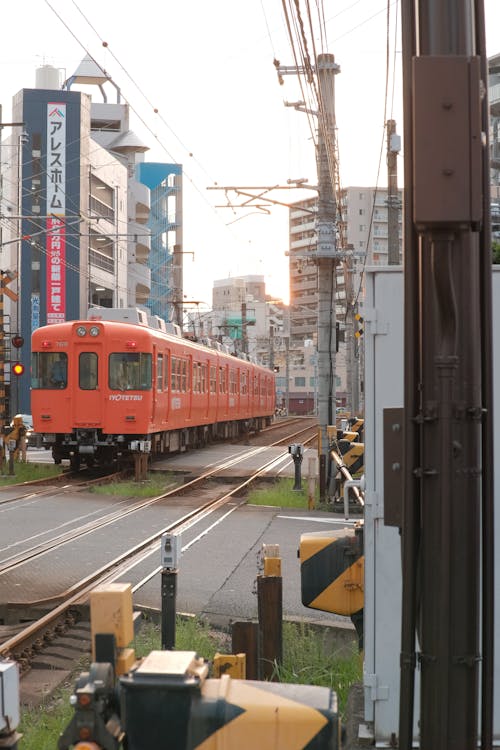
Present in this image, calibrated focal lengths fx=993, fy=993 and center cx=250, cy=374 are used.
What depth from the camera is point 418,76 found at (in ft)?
8.51

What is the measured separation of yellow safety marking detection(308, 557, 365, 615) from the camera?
192 inches

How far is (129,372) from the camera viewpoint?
64.4 ft

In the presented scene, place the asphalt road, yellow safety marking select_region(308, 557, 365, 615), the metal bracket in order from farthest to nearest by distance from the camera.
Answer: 1. the asphalt road
2. yellow safety marking select_region(308, 557, 365, 615)
3. the metal bracket

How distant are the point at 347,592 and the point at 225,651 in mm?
1886

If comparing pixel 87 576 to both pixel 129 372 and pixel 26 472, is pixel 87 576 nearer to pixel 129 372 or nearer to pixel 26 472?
Result: pixel 129 372

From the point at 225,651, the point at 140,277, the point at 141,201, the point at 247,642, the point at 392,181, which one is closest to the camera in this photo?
the point at 247,642

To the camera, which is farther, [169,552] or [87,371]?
[87,371]

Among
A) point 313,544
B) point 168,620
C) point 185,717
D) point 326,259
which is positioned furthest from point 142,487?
point 185,717

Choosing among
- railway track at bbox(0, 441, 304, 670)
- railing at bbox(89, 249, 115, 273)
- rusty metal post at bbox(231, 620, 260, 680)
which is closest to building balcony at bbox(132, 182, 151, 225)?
railing at bbox(89, 249, 115, 273)

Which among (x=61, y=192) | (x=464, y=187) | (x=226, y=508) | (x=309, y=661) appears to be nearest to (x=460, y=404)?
(x=464, y=187)

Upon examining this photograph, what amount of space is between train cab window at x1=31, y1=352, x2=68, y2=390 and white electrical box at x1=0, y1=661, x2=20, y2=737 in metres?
17.2

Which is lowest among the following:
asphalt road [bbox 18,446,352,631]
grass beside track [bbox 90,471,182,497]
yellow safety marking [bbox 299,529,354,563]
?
asphalt road [bbox 18,446,352,631]

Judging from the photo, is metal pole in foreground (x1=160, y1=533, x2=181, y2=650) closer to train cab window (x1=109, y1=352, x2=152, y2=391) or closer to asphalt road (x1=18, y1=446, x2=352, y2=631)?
asphalt road (x1=18, y1=446, x2=352, y2=631)

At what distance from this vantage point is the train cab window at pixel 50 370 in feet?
64.8
